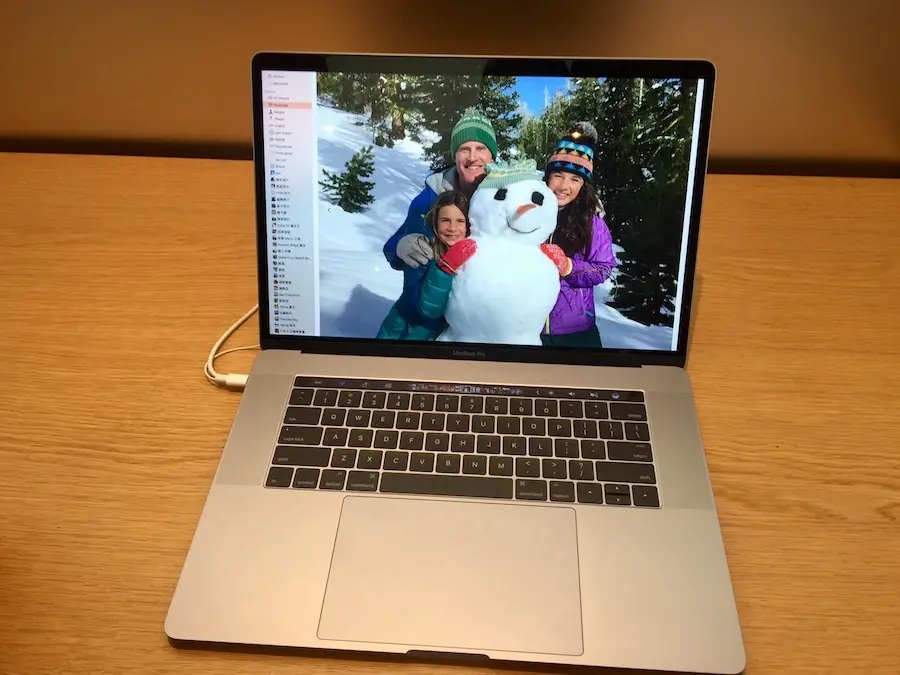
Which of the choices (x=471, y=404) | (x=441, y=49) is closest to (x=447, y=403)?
(x=471, y=404)

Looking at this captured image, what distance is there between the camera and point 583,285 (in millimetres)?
670

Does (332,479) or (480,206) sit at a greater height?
(480,206)

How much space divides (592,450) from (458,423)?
11cm

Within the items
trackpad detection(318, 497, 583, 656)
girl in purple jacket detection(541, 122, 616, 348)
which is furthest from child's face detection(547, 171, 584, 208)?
trackpad detection(318, 497, 583, 656)

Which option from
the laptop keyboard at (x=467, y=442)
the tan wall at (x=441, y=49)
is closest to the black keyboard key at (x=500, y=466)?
the laptop keyboard at (x=467, y=442)

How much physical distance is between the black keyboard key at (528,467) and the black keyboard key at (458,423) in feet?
0.17

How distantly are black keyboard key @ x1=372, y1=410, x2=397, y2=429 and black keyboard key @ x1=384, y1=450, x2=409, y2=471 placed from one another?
3cm

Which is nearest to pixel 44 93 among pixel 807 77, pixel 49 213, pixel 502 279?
pixel 49 213

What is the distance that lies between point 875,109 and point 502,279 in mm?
591

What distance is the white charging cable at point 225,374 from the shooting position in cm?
68

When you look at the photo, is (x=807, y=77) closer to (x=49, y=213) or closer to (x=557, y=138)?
(x=557, y=138)

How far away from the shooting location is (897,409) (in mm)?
672

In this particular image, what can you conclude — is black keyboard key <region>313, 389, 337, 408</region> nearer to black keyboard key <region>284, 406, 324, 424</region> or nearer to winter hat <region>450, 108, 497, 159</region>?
black keyboard key <region>284, 406, 324, 424</region>

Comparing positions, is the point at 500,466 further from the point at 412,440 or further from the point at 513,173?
the point at 513,173
